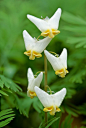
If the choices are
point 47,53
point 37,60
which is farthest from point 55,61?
point 37,60

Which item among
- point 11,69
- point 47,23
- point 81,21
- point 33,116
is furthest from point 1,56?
point 47,23

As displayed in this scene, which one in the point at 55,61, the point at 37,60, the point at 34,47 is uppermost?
the point at 34,47

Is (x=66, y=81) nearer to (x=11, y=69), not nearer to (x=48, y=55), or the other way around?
(x=11, y=69)

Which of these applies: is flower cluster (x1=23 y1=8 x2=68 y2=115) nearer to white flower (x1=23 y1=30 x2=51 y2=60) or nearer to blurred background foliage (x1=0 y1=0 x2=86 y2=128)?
white flower (x1=23 y1=30 x2=51 y2=60)

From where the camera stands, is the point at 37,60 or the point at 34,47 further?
the point at 37,60

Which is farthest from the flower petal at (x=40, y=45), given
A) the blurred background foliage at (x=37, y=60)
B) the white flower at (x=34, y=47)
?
the blurred background foliage at (x=37, y=60)

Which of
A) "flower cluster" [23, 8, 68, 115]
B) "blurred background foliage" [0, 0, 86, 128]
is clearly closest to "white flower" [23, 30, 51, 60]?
"flower cluster" [23, 8, 68, 115]

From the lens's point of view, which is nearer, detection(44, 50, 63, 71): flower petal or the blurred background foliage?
detection(44, 50, 63, 71): flower petal

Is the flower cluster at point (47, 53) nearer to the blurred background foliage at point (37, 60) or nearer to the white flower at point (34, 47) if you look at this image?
the white flower at point (34, 47)

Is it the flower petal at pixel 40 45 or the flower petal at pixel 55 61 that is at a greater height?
the flower petal at pixel 40 45

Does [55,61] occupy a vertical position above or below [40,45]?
below

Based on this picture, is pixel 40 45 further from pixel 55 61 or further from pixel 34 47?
pixel 55 61
